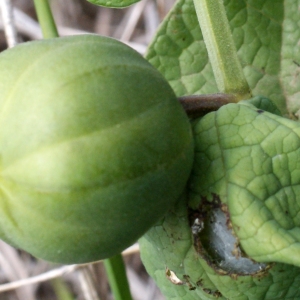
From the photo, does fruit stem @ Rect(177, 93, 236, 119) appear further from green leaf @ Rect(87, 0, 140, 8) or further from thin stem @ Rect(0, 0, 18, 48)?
thin stem @ Rect(0, 0, 18, 48)

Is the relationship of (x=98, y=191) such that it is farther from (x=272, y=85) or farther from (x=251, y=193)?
(x=272, y=85)

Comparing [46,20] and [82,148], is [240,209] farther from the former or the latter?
[46,20]

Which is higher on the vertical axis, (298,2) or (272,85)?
(298,2)

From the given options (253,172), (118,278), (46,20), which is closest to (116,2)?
(46,20)

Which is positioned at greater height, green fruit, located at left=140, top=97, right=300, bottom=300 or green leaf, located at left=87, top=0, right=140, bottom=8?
green leaf, located at left=87, top=0, right=140, bottom=8

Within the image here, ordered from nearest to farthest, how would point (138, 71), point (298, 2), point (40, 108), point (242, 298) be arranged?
point (40, 108), point (138, 71), point (242, 298), point (298, 2)

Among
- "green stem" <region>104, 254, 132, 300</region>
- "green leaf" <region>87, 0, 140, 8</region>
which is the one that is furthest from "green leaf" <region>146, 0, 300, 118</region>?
"green stem" <region>104, 254, 132, 300</region>

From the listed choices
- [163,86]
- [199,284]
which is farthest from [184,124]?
[199,284]
